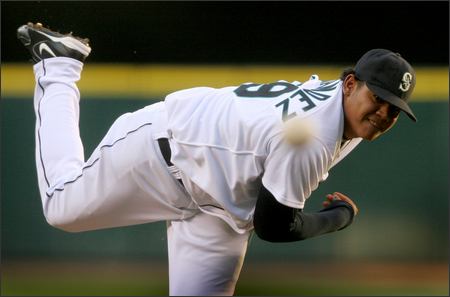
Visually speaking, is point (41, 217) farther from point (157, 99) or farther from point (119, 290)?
point (157, 99)

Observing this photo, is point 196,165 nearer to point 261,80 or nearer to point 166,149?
point 166,149

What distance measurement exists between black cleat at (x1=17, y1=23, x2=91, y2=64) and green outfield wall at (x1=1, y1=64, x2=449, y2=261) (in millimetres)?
1663

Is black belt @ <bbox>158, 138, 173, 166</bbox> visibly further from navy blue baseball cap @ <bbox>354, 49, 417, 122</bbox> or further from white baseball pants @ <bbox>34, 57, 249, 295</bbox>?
navy blue baseball cap @ <bbox>354, 49, 417, 122</bbox>

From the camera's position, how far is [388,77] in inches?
86.0

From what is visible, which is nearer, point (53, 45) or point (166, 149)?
point (166, 149)

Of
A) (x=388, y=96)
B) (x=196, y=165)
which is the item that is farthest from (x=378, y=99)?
(x=196, y=165)

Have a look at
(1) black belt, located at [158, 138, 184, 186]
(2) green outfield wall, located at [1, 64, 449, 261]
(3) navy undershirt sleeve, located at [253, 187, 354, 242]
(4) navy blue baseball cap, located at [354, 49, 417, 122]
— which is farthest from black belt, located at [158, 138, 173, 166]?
(2) green outfield wall, located at [1, 64, 449, 261]

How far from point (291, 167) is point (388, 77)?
343 millimetres

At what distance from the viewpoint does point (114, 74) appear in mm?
4582

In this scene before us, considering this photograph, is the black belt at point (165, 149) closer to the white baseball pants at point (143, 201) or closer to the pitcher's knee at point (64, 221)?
the white baseball pants at point (143, 201)

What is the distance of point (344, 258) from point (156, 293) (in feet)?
3.45

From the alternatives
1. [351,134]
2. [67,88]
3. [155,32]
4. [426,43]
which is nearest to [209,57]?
[155,32]

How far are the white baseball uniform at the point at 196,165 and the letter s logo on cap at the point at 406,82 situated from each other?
0.54 feet

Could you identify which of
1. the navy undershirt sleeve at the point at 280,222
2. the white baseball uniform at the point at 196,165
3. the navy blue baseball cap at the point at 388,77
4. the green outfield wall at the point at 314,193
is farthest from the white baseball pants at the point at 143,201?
the green outfield wall at the point at 314,193
